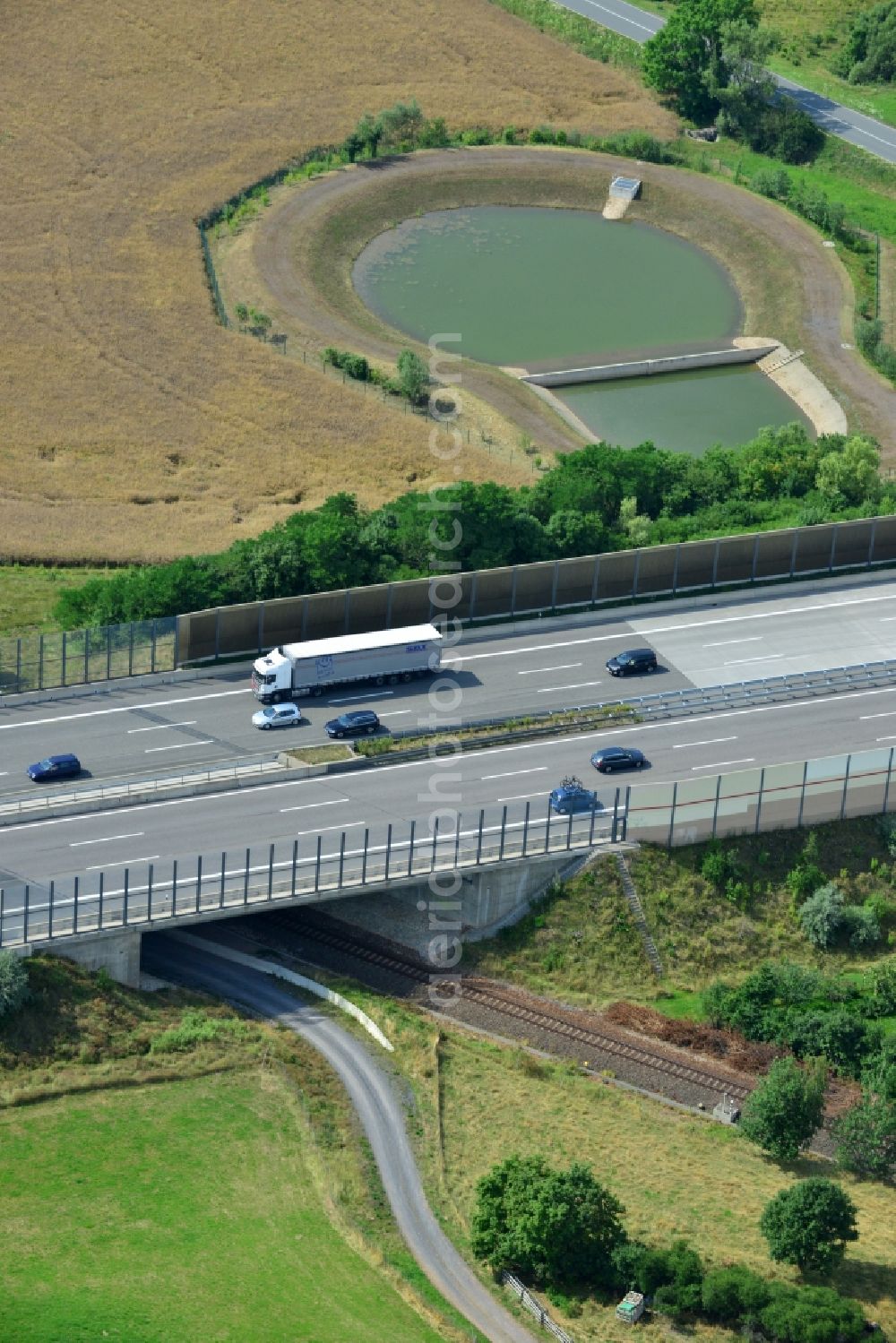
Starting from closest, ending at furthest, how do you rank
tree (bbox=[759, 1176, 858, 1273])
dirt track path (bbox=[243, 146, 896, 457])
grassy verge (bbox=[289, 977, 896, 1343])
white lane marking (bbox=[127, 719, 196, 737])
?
tree (bbox=[759, 1176, 858, 1273]) → grassy verge (bbox=[289, 977, 896, 1343]) → white lane marking (bbox=[127, 719, 196, 737]) → dirt track path (bbox=[243, 146, 896, 457])

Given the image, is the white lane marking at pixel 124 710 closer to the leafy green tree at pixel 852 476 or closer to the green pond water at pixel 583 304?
the leafy green tree at pixel 852 476

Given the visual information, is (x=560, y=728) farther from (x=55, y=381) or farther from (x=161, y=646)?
(x=55, y=381)

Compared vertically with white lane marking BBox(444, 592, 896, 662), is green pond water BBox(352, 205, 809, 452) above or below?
above

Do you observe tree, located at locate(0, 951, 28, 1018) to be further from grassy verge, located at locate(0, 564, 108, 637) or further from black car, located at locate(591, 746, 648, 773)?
grassy verge, located at locate(0, 564, 108, 637)

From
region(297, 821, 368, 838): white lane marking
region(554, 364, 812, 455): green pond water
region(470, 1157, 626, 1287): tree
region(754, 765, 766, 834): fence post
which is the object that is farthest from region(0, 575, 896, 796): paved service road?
region(470, 1157, 626, 1287): tree

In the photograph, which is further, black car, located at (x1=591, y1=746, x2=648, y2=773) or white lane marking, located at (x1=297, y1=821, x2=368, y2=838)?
black car, located at (x1=591, y1=746, x2=648, y2=773)

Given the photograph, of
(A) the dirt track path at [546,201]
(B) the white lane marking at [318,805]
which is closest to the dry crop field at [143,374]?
(A) the dirt track path at [546,201]

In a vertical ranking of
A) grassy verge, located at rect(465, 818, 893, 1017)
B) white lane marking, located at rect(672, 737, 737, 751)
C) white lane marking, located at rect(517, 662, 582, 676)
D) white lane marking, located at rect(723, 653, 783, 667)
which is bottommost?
grassy verge, located at rect(465, 818, 893, 1017)

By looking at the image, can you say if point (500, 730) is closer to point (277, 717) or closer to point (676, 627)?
point (277, 717)
